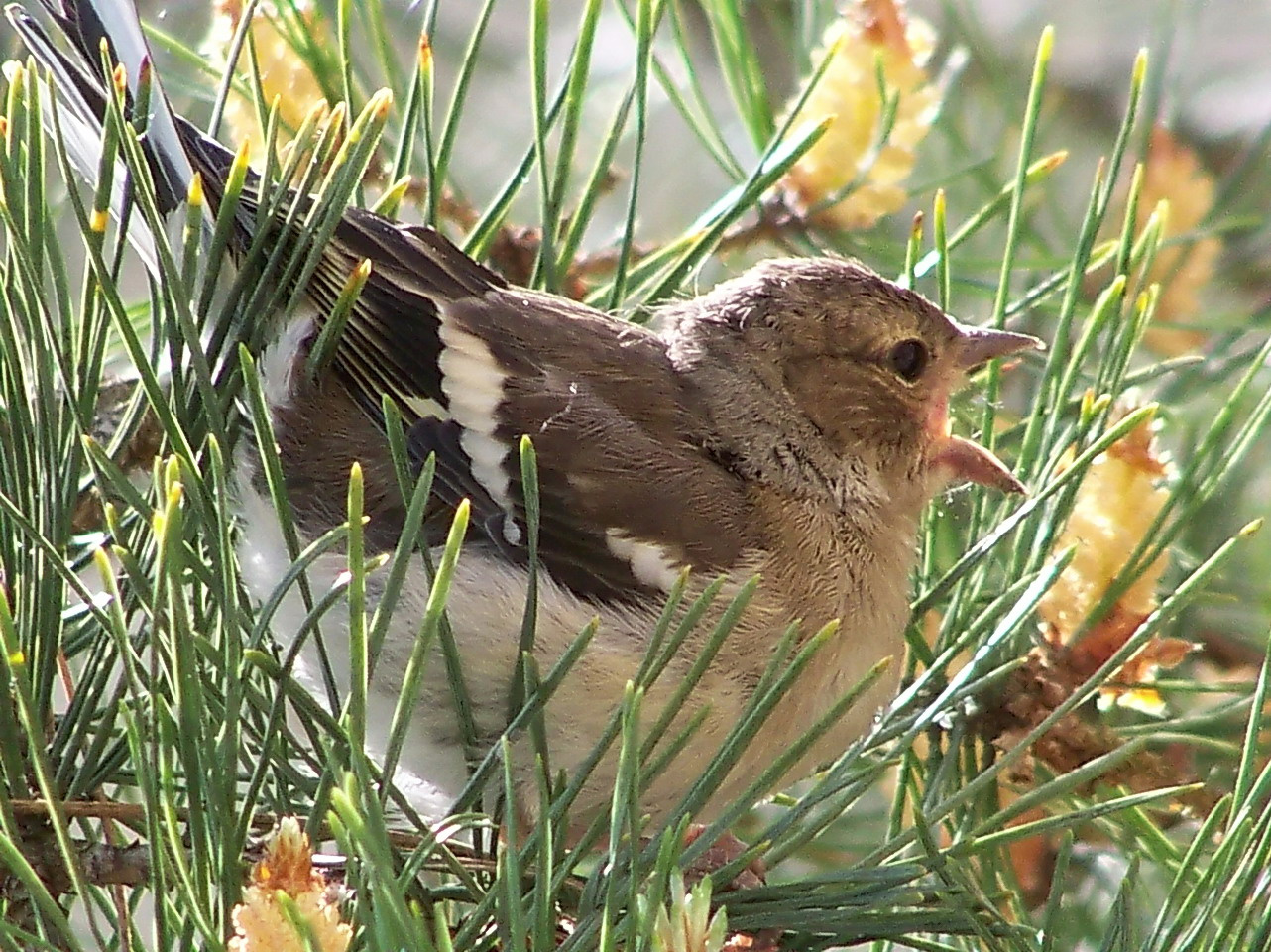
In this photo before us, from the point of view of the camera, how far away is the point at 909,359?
1.59 meters

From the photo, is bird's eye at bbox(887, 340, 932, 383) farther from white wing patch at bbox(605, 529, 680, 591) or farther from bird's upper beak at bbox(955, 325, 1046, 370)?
white wing patch at bbox(605, 529, 680, 591)

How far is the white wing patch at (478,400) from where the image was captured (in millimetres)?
1331

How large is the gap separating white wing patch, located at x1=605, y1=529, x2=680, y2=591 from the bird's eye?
0.41 meters

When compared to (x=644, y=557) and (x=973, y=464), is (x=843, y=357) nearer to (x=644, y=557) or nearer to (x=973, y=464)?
(x=973, y=464)

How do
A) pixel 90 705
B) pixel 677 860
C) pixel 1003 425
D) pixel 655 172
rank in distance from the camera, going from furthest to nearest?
pixel 655 172 → pixel 1003 425 → pixel 90 705 → pixel 677 860

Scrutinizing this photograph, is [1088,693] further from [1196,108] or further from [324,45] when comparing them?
[1196,108]

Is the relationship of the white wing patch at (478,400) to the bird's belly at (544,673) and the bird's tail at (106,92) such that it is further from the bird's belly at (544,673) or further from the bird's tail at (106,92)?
the bird's tail at (106,92)

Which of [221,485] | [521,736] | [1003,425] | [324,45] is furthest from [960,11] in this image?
[221,485]

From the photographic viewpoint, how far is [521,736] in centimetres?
115

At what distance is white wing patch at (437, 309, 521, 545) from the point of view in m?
1.33

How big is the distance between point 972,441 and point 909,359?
0.13m

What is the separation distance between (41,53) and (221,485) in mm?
427

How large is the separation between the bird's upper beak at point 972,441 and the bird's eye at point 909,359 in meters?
0.04

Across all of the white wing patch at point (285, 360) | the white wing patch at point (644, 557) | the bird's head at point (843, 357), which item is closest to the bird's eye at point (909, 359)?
the bird's head at point (843, 357)
